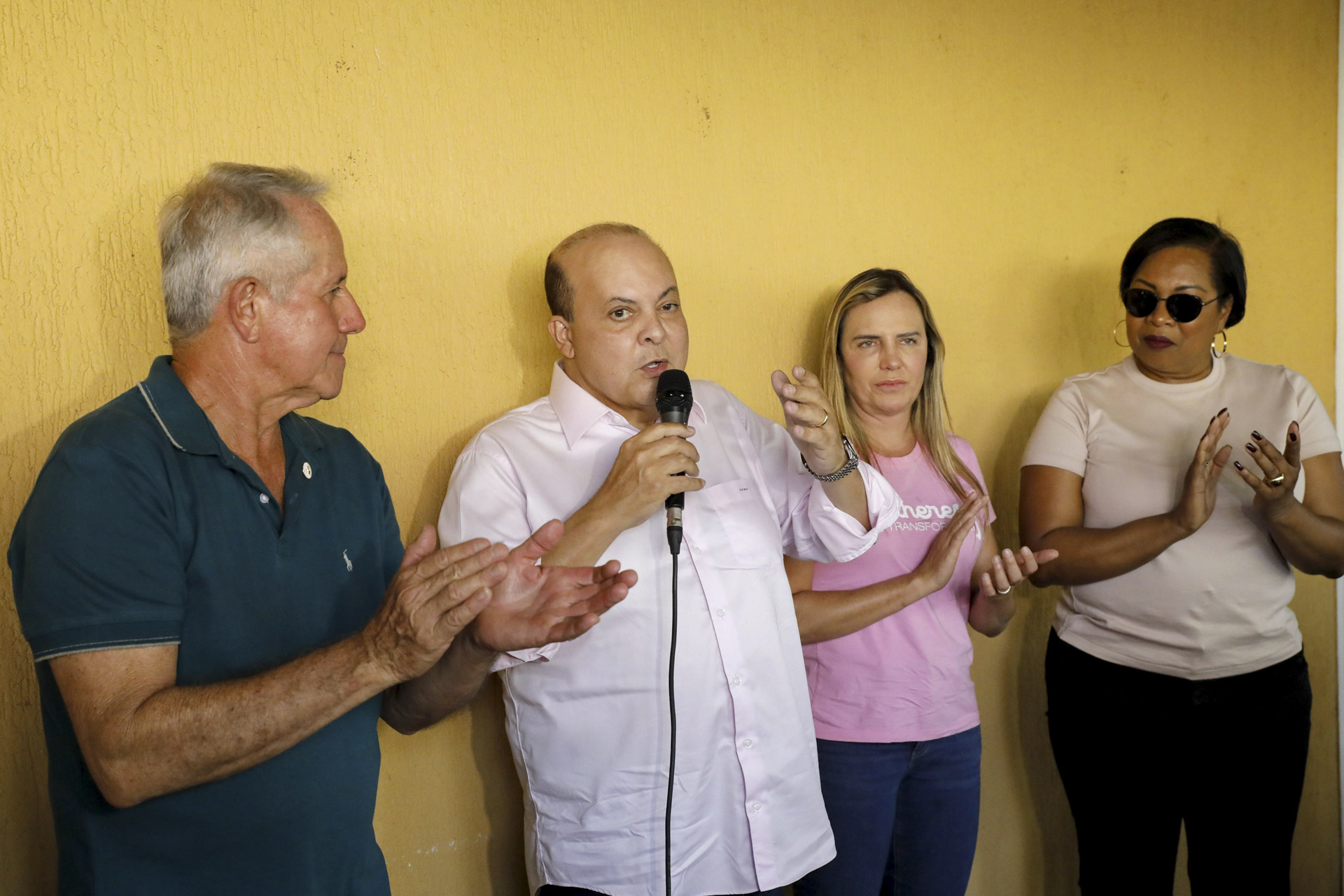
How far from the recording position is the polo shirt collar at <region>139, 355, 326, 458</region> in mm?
1356

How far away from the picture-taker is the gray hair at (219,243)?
141 cm

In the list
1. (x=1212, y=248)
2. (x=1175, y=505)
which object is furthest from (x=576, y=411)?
→ (x=1212, y=248)

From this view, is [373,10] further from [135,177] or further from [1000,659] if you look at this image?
[1000,659]

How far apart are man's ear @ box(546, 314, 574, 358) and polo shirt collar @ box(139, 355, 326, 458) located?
68 cm

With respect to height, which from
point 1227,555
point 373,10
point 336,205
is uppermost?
point 373,10

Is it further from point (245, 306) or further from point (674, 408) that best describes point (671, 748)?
point (245, 306)

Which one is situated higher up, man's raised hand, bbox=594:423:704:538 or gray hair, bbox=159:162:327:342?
gray hair, bbox=159:162:327:342

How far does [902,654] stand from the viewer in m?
2.16

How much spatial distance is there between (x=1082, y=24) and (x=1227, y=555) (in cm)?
174

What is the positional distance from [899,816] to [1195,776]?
83cm

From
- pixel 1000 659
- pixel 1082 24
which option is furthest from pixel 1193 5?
pixel 1000 659

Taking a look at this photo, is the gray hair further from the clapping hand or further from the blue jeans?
the blue jeans

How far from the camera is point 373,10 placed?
190 centimetres

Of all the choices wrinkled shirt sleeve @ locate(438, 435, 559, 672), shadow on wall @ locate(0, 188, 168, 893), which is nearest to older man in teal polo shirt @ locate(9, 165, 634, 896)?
wrinkled shirt sleeve @ locate(438, 435, 559, 672)
